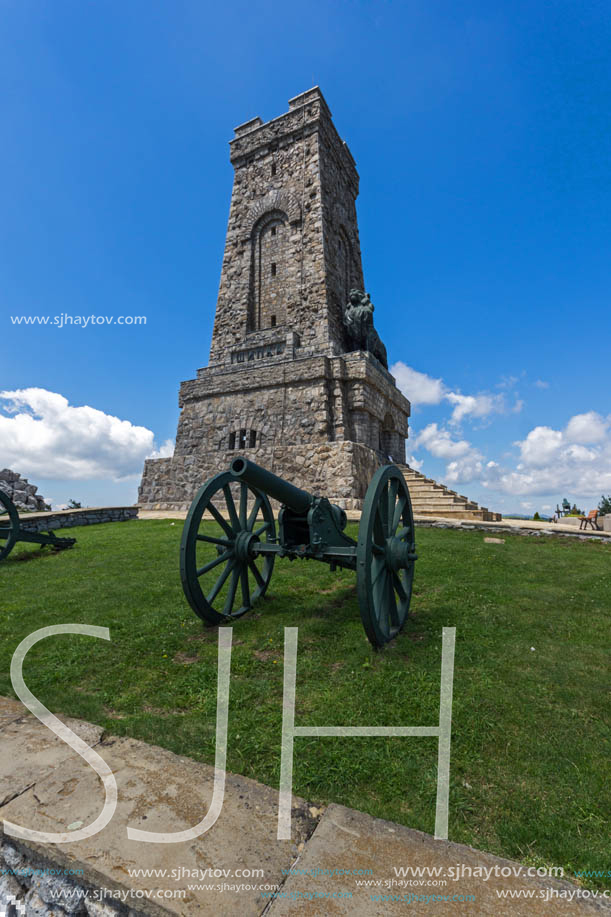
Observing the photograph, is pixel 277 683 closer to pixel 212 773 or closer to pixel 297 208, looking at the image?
pixel 212 773

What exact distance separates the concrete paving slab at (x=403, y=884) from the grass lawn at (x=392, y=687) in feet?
1.06

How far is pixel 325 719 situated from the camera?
8.71 ft

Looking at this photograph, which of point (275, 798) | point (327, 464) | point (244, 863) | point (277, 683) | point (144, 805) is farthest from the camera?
point (327, 464)

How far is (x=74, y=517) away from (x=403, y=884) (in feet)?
40.9

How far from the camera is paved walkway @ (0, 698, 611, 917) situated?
136 centimetres

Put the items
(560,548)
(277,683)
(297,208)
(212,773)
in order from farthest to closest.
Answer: (297,208) → (560,548) → (277,683) → (212,773)

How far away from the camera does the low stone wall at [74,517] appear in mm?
10344

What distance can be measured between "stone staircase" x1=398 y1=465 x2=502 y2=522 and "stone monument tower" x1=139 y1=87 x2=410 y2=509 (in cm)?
157

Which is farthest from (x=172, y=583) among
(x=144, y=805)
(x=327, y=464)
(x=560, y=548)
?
(x=327, y=464)

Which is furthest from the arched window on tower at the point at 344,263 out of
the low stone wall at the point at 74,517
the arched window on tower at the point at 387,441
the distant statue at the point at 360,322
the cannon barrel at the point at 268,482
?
the cannon barrel at the point at 268,482

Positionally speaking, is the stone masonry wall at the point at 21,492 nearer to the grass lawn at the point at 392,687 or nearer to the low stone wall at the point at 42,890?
the grass lawn at the point at 392,687

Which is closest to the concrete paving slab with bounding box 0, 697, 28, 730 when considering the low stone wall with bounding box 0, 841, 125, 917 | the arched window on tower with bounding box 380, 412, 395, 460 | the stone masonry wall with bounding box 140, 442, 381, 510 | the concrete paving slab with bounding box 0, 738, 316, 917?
the concrete paving slab with bounding box 0, 738, 316, 917

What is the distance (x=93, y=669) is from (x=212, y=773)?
190 cm

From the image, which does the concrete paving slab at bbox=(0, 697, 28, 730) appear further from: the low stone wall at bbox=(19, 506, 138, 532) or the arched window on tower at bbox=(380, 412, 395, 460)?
the arched window on tower at bbox=(380, 412, 395, 460)
